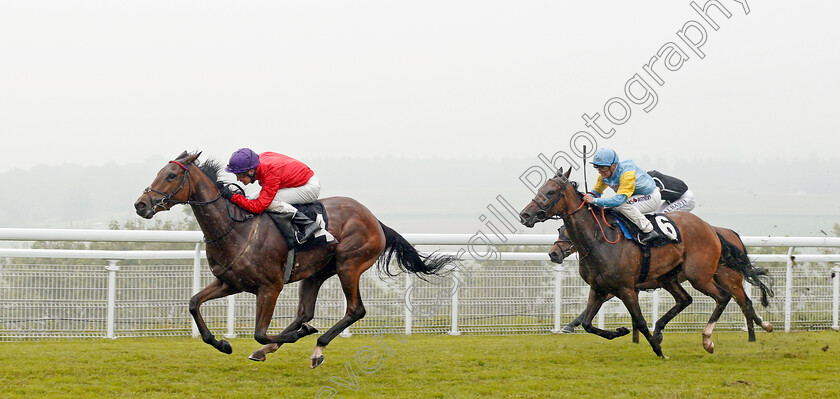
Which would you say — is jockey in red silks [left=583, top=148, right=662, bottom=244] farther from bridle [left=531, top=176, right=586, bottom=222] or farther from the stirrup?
bridle [left=531, top=176, right=586, bottom=222]

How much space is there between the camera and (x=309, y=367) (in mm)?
6105

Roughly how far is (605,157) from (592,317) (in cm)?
126

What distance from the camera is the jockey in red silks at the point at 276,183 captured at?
5.85 m

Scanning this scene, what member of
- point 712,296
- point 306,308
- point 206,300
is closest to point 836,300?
point 712,296

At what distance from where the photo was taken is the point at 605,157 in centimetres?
675

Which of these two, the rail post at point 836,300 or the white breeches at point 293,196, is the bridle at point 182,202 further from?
the rail post at point 836,300

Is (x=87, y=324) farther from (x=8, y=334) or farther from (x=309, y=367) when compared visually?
(x=309, y=367)

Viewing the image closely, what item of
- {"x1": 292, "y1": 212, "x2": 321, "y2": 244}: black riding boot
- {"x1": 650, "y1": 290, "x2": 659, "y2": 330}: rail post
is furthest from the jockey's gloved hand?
{"x1": 650, "y1": 290, "x2": 659, "y2": 330}: rail post

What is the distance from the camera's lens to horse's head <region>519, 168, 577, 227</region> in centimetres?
639

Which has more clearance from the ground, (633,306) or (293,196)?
(293,196)

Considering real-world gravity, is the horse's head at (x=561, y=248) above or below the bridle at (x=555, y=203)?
below

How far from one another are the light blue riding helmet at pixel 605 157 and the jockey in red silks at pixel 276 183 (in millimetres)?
2205

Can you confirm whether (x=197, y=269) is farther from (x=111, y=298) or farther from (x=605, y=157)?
(x=605, y=157)

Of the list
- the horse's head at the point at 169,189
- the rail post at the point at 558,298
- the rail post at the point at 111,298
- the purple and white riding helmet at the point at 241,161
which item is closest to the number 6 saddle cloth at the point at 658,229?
the rail post at the point at 558,298
